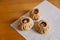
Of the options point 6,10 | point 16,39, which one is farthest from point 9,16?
point 16,39

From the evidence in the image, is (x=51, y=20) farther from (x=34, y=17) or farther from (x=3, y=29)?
(x=3, y=29)

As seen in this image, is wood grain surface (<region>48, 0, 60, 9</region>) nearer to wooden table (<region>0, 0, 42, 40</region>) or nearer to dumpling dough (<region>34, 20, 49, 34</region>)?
wooden table (<region>0, 0, 42, 40</region>)

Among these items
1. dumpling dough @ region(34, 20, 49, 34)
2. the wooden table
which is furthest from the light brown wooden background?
dumpling dough @ region(34, 20, 49, 34)

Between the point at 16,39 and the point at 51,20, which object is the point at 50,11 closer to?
the point at 51,20

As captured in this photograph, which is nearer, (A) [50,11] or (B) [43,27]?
(B) [43,27]

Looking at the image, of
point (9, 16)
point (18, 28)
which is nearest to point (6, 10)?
point (9, 16)

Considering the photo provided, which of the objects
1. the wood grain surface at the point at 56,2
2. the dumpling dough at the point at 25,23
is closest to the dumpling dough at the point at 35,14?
the dumpling dough at the point at 25,23
